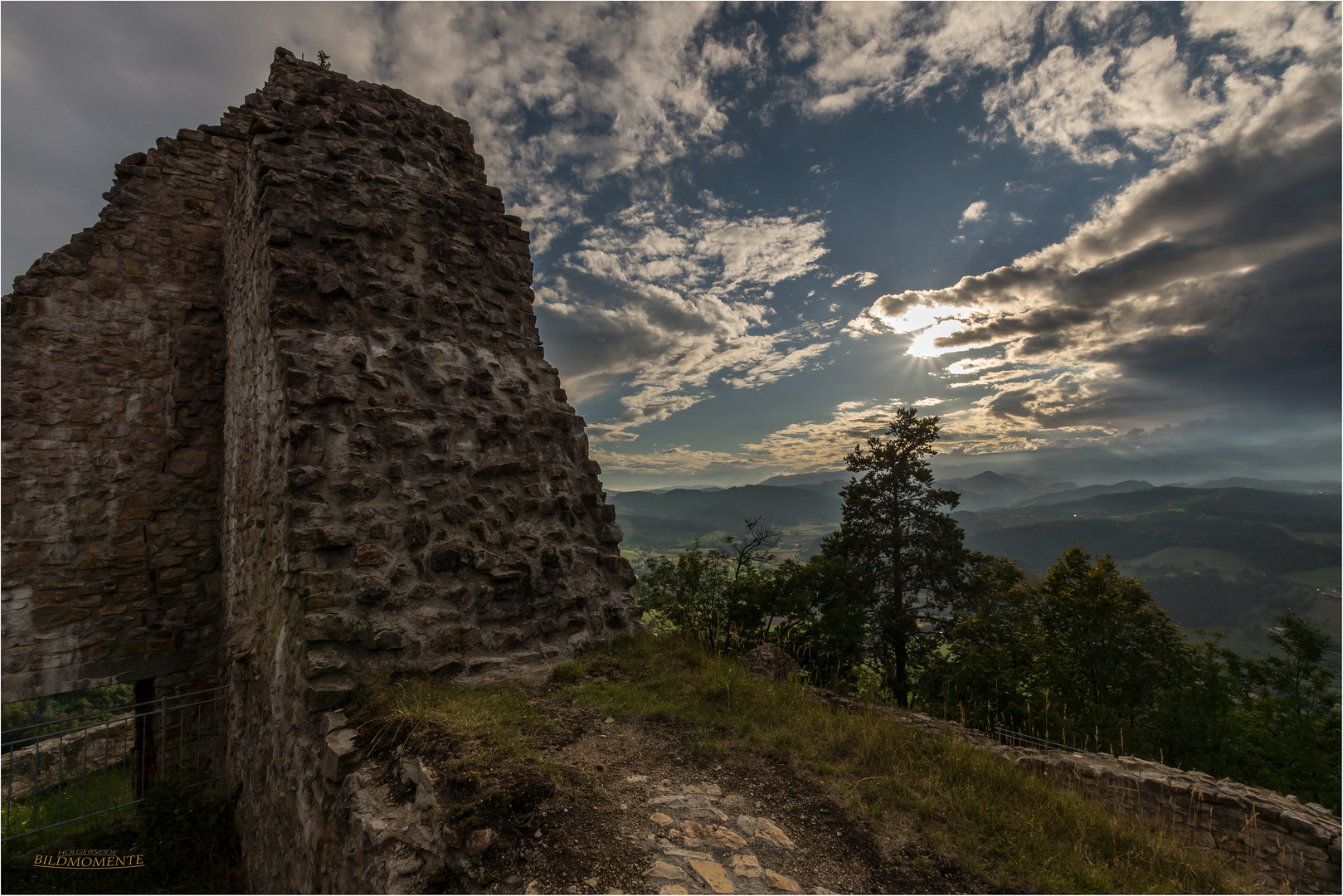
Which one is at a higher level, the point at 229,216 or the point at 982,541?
the point at 229,216

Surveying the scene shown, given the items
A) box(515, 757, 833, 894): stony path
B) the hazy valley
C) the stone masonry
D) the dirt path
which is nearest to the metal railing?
the stone masonry

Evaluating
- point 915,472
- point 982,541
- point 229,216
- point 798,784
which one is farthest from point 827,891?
point 982,541

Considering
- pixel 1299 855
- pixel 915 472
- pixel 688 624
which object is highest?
pixel 915 472

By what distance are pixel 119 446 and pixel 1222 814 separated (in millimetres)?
15626

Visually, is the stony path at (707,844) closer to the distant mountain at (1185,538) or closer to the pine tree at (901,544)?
the pine tree at (901,544)

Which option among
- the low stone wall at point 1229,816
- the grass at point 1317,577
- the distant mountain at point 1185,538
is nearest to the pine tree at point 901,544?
the low stone wall at point 1229,816

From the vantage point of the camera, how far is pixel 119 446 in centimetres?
767

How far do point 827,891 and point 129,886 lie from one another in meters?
7.40

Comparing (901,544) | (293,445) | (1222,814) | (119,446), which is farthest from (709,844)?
(901,544)

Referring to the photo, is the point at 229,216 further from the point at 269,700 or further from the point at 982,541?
the point at 982,541

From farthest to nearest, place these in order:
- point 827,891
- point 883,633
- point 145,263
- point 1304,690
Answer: point 883,633, point 1304,690, point 145,263, point 827,891

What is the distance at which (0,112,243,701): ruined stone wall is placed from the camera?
7016mm

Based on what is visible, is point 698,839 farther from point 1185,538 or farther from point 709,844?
point 1185,538

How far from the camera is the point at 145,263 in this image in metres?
8.27
